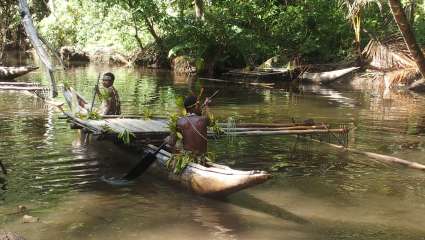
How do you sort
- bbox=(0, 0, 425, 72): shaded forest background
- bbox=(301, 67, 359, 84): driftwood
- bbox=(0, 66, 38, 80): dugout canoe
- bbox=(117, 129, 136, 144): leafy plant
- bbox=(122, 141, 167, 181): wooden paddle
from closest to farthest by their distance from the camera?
bbox=(122, 141, 167, 181): wooden paddle, bbox=(117, 129, 136, 144): leafy plant, bbox=(0, 66, 38, 80): dugout canoe, bbox=(301, 67, 359, 84): driftwood, bbox=(0, 0, 425, 72): shaded forest background

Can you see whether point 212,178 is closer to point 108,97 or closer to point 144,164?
point 144,164

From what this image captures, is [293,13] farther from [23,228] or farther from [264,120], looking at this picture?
[23,228]

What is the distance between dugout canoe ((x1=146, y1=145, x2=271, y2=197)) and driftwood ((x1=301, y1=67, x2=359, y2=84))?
17.3 m

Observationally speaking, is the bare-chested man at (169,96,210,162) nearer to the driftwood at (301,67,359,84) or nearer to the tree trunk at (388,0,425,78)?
the tree trunk at (388,0,425,78)

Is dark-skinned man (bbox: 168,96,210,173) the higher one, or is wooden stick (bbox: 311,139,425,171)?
dark-skinned man (bbox: 168,96,210,173)

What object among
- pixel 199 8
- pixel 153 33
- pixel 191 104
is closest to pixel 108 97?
pixel 191 104

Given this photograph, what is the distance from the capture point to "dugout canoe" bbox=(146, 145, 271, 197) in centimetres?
647

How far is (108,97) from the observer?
35.5ft

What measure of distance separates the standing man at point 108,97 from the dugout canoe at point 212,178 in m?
3.15

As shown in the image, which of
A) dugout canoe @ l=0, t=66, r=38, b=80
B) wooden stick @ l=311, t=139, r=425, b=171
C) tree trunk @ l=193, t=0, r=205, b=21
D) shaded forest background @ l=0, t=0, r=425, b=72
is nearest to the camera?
wooden stick @ l=311, t=139, r=425, b=171

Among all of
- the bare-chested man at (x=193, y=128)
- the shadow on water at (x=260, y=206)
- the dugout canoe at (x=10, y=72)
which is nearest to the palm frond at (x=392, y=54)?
the shadow on water at (x=260, y=206)

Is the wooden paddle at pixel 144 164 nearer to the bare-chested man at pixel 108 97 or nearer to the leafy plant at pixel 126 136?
the leafy plant at pixel 126 136

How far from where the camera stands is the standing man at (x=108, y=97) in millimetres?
10766

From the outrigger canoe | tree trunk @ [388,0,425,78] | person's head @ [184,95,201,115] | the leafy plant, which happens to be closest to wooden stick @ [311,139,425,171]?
A: tree trunk @ [388,0,425,78]
